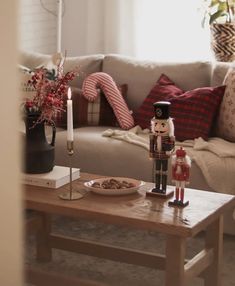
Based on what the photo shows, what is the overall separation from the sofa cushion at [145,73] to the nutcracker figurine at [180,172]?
1.54m

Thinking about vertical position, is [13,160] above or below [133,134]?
above

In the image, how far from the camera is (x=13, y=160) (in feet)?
1.23

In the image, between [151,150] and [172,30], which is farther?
[172,30]

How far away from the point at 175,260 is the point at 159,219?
14 cm

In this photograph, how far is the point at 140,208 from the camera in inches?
85.0

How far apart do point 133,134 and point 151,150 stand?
111cm

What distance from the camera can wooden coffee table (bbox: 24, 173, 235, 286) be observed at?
199 cm

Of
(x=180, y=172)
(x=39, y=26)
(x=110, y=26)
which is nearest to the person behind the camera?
(x=180, y=172)

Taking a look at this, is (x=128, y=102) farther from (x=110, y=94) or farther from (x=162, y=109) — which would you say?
(x=162, y=109)

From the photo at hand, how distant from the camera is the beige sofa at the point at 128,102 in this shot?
3158mm

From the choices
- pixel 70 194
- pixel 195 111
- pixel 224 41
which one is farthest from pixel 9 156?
pixel 224 41

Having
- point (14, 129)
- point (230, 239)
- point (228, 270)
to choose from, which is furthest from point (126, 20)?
point (14, 129)

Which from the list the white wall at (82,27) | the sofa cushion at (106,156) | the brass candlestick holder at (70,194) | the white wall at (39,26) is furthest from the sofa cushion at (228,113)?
the white wall at (39,26)

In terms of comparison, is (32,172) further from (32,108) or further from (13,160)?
(13,160)
